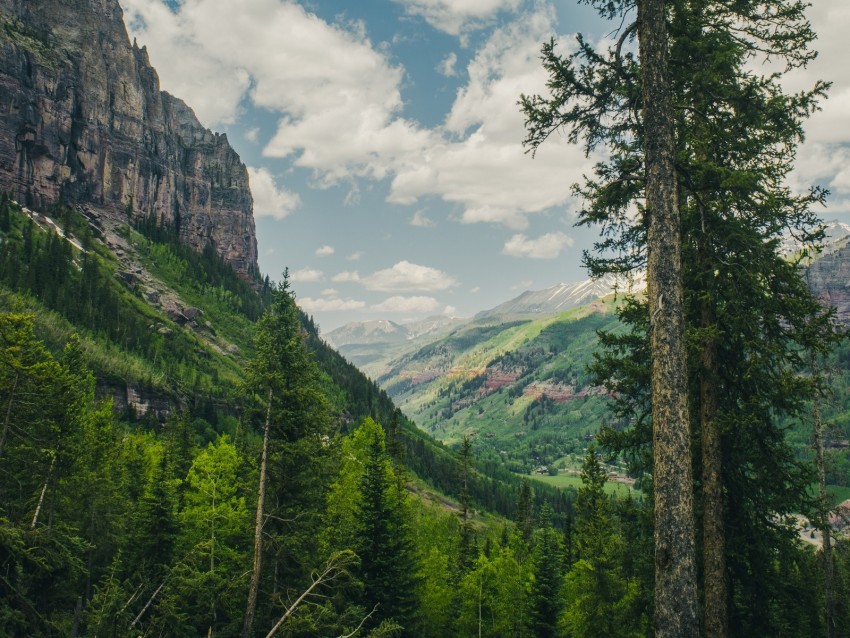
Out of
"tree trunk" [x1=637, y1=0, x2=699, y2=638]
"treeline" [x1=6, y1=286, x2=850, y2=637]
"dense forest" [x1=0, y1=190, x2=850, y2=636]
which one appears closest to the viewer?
"tree trunk" [x1=637, y1=0, x2=699, y2=638]

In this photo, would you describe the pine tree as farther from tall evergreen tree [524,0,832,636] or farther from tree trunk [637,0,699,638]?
tree trunk [637,0,699,638]

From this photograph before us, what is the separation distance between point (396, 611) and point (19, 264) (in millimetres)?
152296

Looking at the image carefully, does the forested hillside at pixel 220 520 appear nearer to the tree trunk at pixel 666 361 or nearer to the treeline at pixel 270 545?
the treeline at pixel 270 545

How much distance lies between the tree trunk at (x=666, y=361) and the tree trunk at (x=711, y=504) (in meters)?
3.45

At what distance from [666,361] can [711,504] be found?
555 cm

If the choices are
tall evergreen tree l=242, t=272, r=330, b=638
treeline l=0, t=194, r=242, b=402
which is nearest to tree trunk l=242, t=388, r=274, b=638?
tall evergreen tree l=242, t=272, r=330, b=638

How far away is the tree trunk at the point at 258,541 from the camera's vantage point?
18.4m

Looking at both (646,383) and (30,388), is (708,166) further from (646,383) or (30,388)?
(30,388)

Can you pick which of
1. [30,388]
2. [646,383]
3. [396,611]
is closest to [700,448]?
[646,383]

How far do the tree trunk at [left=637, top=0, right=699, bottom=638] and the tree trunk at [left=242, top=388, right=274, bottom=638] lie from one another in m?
15.8

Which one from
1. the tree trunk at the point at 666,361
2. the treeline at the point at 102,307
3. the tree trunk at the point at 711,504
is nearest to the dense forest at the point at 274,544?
the tree trunk at the point at 711,504

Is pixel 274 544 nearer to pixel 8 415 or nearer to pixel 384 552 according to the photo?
pixel 384 552

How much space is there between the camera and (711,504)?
11.6m

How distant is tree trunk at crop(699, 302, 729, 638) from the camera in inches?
429
